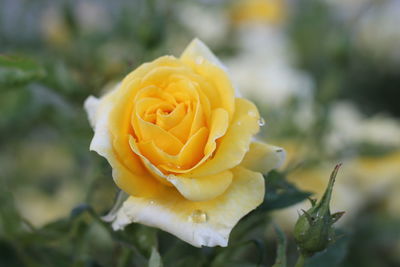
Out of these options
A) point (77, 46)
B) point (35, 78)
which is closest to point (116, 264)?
point (35, 78)

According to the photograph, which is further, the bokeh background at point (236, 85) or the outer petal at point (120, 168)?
the bokeh background at point (236, 85)

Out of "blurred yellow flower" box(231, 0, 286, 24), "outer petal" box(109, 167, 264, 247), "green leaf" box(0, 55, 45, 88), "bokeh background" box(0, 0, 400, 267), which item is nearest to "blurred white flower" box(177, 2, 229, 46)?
"bokeh background" box(0, 0, 400, 267)

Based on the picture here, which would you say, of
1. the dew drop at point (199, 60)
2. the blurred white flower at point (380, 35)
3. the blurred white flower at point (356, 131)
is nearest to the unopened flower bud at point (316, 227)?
the dew drop at point (199, 60)

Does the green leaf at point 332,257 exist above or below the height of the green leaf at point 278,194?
below

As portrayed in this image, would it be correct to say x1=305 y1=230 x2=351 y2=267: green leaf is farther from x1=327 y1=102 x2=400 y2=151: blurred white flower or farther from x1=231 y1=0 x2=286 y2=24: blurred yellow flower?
x1=231 y1=0 x2=286 y2=24: blurred yellow flower

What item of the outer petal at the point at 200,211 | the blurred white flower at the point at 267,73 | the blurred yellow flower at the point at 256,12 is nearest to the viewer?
the outer petal at the point at 200,211

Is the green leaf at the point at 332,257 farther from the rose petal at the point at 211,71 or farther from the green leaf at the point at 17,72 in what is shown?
the green leaf at the point at 17,72

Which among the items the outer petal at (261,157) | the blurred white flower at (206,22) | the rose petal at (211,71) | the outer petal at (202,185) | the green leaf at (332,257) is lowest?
the blurred white flower at (206,22)
